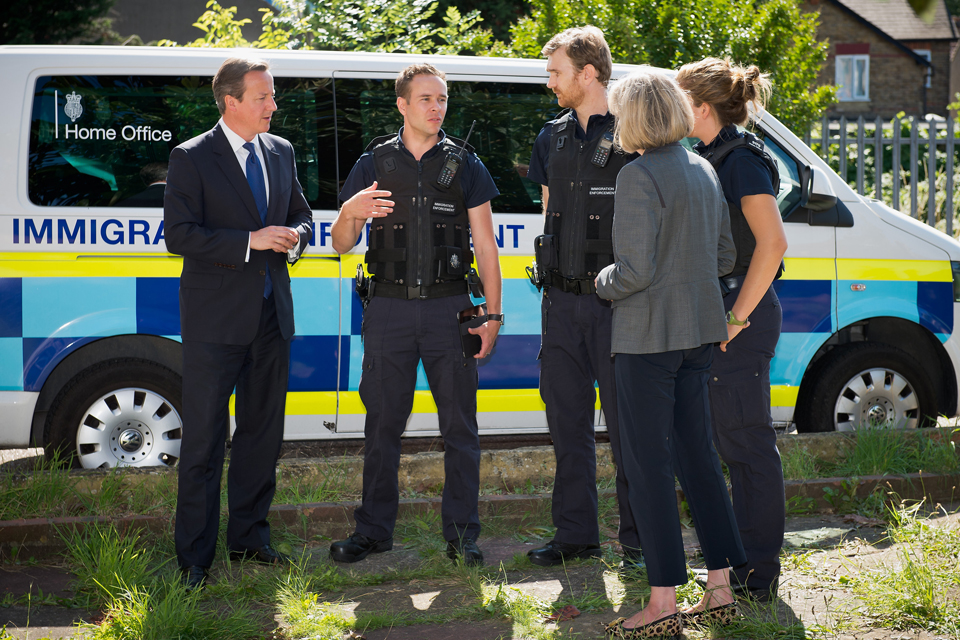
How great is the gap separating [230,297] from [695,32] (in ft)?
17.7

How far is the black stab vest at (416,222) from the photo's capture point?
3645 mm

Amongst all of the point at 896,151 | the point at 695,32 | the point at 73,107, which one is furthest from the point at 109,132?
the point at 896,151

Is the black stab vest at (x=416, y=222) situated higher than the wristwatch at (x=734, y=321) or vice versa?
the black stab vest at (x=416, y=222)

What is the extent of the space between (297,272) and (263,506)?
128cm

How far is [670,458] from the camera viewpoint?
2873mm

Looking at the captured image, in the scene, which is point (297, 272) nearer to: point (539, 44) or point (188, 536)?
point (188, 536)

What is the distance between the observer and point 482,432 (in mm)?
4762

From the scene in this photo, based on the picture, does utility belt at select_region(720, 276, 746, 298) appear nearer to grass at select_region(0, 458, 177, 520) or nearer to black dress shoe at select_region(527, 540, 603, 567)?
black dress shoe at select_region(527, 540, 603, 567)

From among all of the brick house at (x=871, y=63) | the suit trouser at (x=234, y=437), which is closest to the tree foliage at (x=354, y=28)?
the suit trouser at (x=234, y=437)

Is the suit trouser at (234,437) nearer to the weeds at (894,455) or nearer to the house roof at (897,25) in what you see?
the weeds at (894,455)

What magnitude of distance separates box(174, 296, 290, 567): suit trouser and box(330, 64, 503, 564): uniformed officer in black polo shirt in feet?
1.22

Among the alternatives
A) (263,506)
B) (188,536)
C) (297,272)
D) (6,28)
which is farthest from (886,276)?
(6,28)

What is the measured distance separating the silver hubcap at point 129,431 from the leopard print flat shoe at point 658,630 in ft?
8.45

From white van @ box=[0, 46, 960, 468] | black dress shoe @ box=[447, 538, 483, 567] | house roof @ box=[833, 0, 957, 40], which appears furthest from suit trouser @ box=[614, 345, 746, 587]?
house roof @ box=[833, 0, 957, 40]
